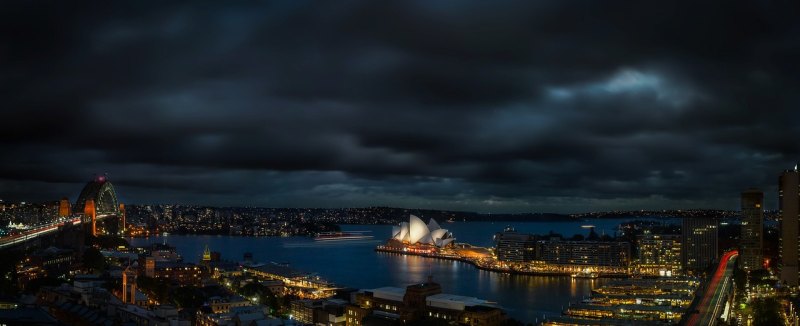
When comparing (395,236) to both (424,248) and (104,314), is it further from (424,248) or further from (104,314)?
(104,314)

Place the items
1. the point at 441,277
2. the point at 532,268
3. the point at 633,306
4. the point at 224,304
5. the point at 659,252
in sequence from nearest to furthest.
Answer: the point at 224,304 < the point at 633,306 < the point at 441,277 < the point at 532,268 < the point at 659,252

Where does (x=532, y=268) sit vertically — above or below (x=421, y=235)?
below

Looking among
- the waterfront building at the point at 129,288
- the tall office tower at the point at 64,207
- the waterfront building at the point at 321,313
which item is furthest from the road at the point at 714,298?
the tall office tower at the point at 64,207

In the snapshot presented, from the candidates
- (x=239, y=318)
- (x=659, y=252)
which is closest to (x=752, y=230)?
(x=659, y=252)

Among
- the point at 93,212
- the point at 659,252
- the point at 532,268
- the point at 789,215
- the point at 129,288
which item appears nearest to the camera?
the point at 129,288

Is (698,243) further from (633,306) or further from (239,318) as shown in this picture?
(239,318)

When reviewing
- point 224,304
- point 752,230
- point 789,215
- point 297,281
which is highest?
point 789,215
